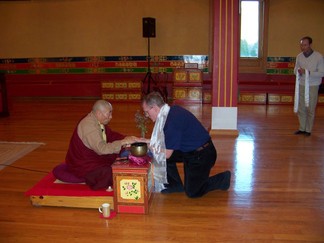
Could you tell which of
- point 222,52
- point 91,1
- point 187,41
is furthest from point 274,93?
point 91,1

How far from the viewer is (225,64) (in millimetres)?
5867

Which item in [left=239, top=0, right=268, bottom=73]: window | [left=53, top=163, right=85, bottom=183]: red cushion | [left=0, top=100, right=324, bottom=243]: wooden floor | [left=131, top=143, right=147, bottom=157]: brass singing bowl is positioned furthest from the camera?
[left=239, top=0, right=268, bottom=73]: window

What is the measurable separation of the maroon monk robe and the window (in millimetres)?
7494

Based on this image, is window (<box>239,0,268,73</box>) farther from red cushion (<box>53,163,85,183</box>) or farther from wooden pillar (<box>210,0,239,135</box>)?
red cushion (<box>53,163,85,183</box>)

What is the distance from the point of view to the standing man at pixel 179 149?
3193mm

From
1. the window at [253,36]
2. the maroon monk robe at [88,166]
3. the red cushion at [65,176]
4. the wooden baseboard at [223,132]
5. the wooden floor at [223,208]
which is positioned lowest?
the wooden floor at [223,208]

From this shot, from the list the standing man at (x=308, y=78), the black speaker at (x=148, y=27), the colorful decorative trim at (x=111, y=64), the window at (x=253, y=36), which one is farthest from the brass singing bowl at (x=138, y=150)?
the window at (x=253, y=36)

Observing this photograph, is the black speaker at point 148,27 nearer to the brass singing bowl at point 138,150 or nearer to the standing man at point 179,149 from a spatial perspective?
the standing man at point 179,149

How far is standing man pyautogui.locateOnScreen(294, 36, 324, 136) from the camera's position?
554cm

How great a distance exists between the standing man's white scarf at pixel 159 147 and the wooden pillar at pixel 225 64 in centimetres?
269

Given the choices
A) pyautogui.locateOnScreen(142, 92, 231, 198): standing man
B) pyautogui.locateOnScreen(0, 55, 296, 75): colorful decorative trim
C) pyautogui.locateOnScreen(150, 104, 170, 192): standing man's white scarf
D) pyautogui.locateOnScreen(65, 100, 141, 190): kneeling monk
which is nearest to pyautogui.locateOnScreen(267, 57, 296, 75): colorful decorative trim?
pyautogui.locateOnScreen(0, 55, 296, 75): colorful decorative trim

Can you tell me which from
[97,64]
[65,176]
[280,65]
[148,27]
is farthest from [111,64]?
[65,176]

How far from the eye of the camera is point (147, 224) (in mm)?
2986

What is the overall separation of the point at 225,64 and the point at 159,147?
297 centimetres
